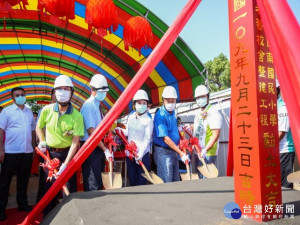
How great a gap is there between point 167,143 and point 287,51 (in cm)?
244

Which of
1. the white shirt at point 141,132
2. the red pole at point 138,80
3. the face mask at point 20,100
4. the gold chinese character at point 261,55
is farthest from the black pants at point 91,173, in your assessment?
the gold chinese character at point 261,55

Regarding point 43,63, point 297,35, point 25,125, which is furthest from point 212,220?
point 43,63

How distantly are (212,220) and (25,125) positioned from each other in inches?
132

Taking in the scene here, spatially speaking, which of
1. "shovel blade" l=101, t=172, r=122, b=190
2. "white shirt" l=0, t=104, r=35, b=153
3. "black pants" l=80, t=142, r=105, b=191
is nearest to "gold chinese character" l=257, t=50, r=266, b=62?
"shovel blade" l=101, t=172, r=122, b=190

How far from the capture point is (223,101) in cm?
638

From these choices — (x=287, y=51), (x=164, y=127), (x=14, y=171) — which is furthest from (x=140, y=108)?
(x=287, y=51)

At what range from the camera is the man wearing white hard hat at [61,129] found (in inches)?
107

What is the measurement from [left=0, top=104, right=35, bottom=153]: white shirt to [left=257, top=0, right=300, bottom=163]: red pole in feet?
11.9

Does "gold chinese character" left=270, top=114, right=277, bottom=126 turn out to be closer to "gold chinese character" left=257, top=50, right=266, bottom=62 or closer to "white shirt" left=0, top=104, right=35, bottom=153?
"gold chinese character" left=257, top=50, right=266, bottom=62

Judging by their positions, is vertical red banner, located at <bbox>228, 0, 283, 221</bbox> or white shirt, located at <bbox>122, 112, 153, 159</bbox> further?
white shirt, located at <bbox>122, 112, 153, 159</bbox>

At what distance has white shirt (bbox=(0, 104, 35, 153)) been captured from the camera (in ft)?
11.8

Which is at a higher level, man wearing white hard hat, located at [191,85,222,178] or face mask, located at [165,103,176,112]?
face mask, located at [165,103,176,112]

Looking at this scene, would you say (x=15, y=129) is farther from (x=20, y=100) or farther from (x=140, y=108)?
(x=140, y=108)

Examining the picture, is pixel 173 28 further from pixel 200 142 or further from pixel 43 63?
pixel 43 63
